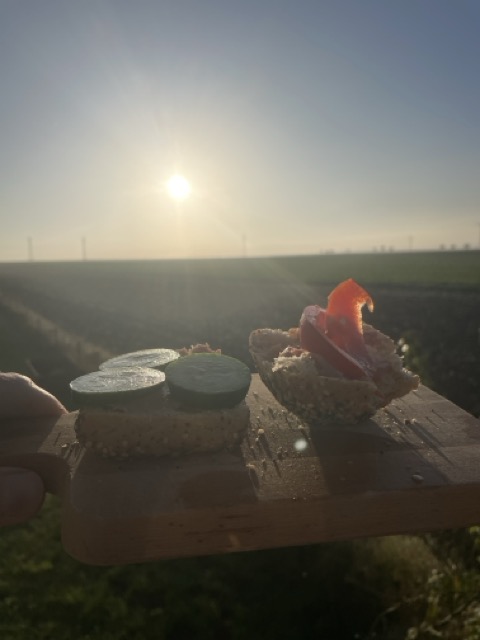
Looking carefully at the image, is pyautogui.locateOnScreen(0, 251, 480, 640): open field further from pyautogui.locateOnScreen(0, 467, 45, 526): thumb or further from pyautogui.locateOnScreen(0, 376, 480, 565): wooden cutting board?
pyautogui.locateOnScreen(0, 467, 45, 526): thumb

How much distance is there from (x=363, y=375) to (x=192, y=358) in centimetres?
146

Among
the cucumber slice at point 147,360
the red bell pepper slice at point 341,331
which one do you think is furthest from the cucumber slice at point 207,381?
the red bell pepper slice at point 341,331

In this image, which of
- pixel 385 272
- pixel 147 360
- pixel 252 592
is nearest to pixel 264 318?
pixel 252 592

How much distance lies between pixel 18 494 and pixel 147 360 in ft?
5.46

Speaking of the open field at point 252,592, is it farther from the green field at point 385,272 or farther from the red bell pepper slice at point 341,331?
the green field at point 385,272

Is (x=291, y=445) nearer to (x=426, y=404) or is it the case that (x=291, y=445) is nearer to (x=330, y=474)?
(x=330, y=474)

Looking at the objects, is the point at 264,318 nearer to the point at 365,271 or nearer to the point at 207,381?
the point at 207,381

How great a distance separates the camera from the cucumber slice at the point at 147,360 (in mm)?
5020

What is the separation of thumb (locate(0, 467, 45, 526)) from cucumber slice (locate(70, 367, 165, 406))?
2.11 ft

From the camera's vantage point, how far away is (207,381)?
438cm

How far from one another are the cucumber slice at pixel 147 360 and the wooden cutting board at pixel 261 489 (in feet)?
2.78

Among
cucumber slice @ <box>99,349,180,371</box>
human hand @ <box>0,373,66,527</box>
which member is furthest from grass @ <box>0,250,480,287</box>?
human hand @ <box>0,373,66,527</box>

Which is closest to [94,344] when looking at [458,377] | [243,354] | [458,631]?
[243,354]

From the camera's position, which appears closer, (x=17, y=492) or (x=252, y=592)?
(x=17, y=492)
